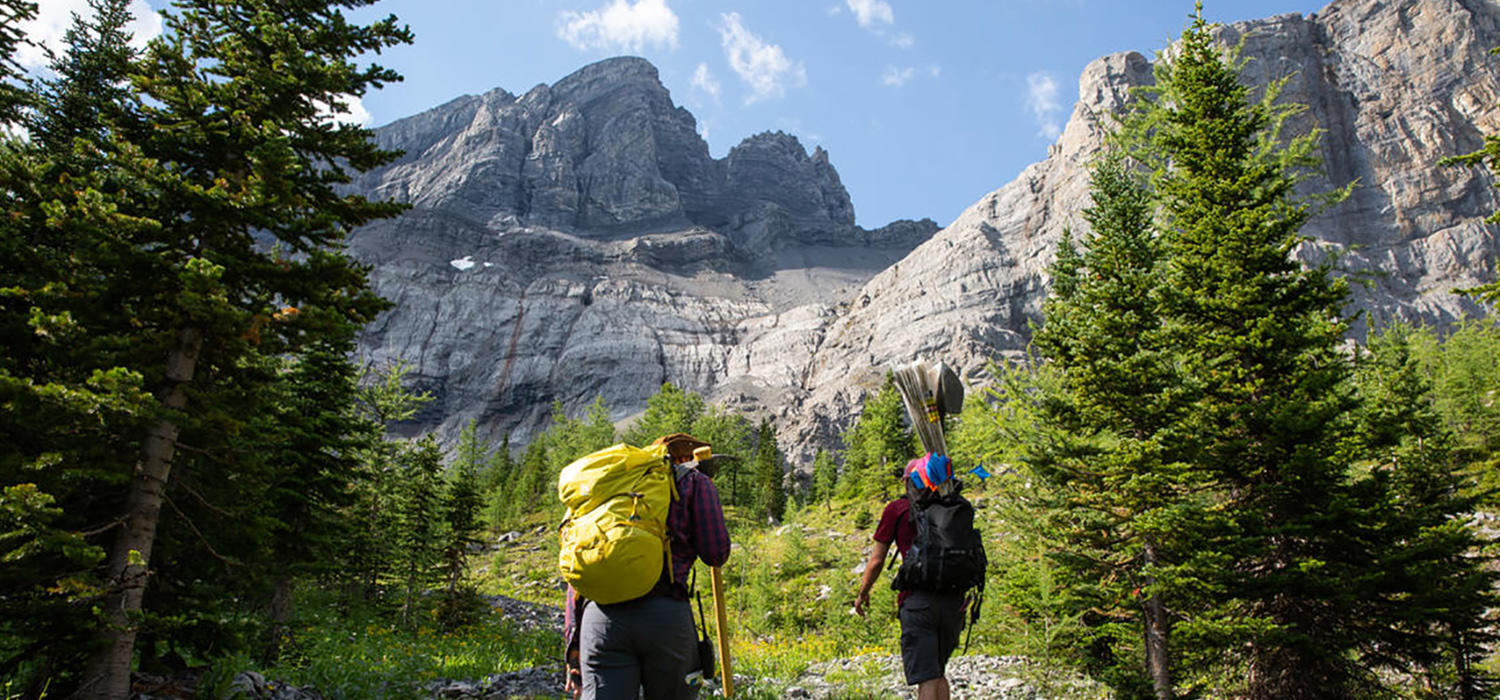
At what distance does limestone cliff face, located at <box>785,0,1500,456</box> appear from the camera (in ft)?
390

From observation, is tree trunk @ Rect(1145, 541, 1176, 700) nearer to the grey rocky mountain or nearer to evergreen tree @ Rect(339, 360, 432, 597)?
evergreen tree @ Rect(339, 360, 432, 597)

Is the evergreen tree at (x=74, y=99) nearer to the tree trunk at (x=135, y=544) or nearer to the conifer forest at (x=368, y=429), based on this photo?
the conifer forest at (x=368, y=429)

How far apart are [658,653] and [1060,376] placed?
1167 centimetres

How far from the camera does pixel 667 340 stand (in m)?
149

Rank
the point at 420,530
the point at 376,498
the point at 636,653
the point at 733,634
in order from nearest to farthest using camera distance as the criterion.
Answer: the point at 636,653 → the point at 420,530 → the point at 733,634 → the point at 376,498

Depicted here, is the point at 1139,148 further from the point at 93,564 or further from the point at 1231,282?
the point at 93,564

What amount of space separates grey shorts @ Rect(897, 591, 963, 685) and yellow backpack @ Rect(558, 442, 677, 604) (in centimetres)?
266

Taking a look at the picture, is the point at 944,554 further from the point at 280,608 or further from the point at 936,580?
the point at 280,608

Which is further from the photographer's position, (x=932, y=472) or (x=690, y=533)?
(x=932, y=472)

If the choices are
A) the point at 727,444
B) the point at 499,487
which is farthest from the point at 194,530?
the point at 499,487

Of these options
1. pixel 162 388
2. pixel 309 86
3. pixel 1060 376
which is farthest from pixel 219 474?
pixel 1060 376

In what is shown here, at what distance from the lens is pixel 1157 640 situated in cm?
956

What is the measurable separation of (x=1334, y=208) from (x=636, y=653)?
177661 millimetres

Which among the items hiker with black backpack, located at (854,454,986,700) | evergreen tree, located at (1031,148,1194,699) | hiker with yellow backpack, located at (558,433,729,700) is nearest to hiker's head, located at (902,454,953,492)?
hiker with black backpack, located at (854,454,986,700)
